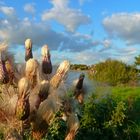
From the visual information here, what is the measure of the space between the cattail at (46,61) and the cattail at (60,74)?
3.8 inches

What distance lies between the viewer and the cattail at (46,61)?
336 centimetres

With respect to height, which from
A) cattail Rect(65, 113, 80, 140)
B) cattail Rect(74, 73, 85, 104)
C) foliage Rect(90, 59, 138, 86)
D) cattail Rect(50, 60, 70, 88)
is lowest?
Answer: foliage Rect(90, 59, 138, 86)

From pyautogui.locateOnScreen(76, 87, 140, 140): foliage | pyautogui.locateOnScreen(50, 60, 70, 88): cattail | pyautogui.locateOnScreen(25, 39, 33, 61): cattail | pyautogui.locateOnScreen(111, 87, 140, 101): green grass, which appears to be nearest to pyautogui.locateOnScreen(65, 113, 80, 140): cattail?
pyautogui.locateOnScreen(50, 60, 70, 88): cattail

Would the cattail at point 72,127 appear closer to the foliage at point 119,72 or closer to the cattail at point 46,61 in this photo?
the cattail at point 46,61

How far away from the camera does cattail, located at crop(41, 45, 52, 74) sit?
3361 millimetres

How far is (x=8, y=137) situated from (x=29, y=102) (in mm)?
325

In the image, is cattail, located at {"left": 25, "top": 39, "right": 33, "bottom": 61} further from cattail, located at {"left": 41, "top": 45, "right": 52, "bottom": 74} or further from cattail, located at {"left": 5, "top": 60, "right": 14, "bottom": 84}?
cattail, located at {"left": 5, "top": 60, "right": 14, "bottom": 84}

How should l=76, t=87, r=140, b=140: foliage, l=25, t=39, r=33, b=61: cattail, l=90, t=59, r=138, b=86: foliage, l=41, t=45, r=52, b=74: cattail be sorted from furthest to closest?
1. l=90, t=59, r=138, b=86: foliage
2. l=76, t=87, r=140, b=140: foliage
3. l=25, t=39, r=33, b=61: cattail
4. l=41, t=45, r=52, b=74: cattail

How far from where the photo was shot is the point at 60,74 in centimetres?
324

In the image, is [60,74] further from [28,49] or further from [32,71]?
[28,49]

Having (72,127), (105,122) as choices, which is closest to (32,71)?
(72,127)

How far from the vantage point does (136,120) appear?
408 inches

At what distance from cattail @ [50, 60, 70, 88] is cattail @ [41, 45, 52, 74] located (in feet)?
0.31

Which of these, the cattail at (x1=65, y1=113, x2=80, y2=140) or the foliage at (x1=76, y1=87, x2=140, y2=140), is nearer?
the cattail at (x1=65, y1=113, x2=80, y2=140)
